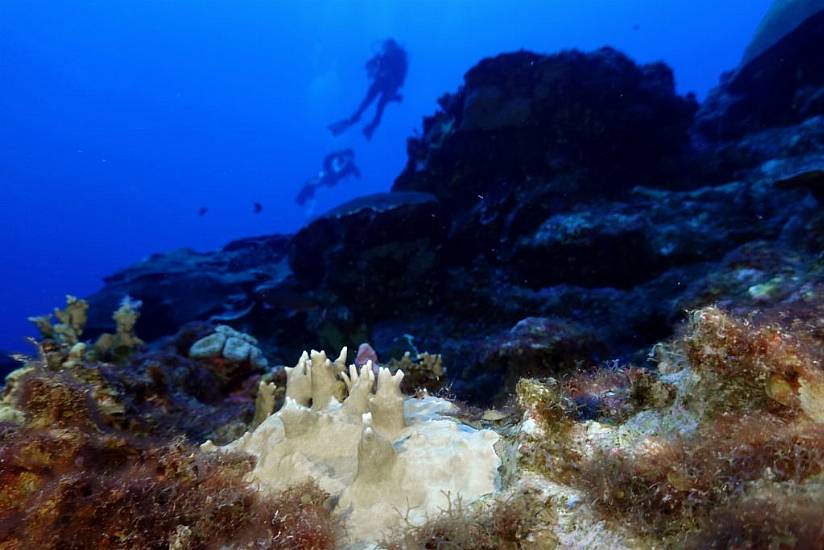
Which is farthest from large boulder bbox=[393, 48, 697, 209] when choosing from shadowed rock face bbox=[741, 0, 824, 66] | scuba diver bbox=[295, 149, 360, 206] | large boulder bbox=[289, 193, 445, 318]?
scuba diver bbox=[295, 149, 360, 206]

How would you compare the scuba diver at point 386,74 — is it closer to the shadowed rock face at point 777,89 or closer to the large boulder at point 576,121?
the large boulder at point 576,121

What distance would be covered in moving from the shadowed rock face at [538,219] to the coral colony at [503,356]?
6 centimetres

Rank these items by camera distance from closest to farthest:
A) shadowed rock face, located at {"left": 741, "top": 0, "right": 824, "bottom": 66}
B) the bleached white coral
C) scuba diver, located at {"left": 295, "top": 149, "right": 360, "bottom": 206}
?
the bleached white coral, shadowed rock face, located at {"left": 741, "top": 0, "right": 824, "bottom": 66}, scuba diver, located at {"left": 295, "top": 149, "right": 360, "bottom": 206}

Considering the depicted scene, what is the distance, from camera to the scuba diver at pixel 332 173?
111ft

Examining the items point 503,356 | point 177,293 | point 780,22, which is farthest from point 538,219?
point 177,293

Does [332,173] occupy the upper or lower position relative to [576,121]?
upper

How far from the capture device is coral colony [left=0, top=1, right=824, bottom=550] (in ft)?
5.59

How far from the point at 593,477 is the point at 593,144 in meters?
10.6

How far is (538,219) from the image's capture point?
33.3 ft

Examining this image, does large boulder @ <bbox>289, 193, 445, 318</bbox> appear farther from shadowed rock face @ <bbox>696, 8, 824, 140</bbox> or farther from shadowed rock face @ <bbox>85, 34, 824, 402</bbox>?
shadowed rock face @ <bbox>696, 8, 824, 140</bbox>

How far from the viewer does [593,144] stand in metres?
10.8

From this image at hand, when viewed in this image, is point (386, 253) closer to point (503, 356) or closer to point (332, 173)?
point (503, 356)

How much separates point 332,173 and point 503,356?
31.5m

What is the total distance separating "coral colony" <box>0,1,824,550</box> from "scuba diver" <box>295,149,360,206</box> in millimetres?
18805
